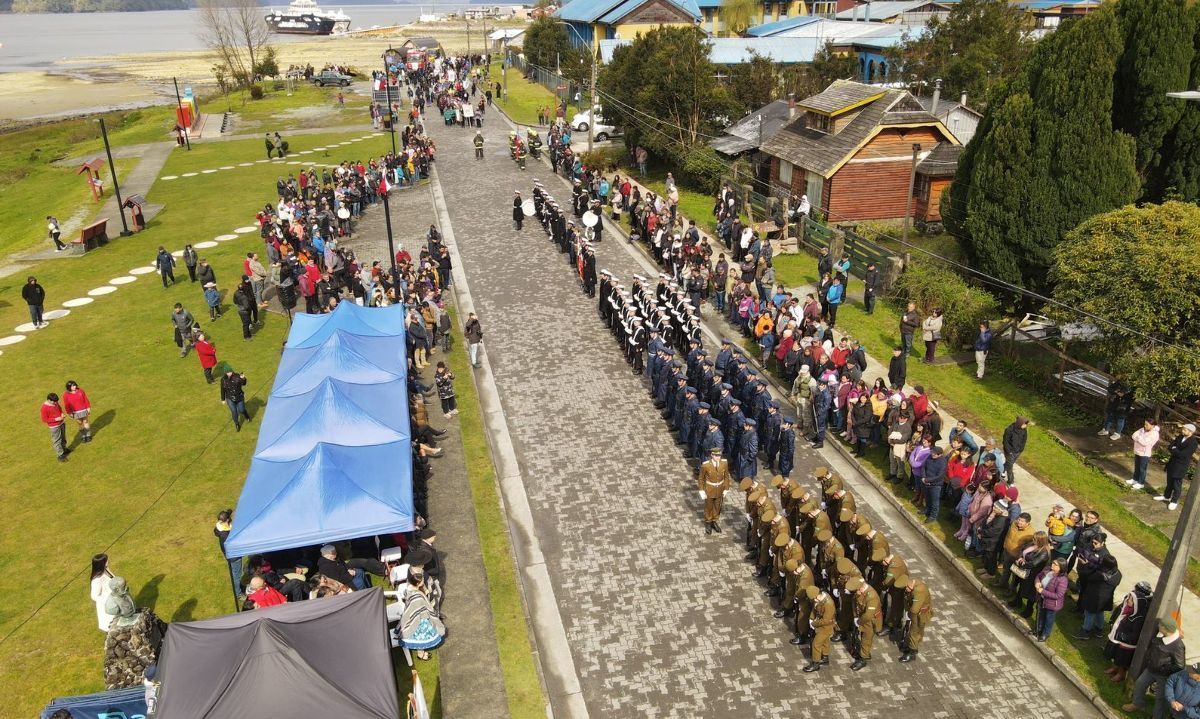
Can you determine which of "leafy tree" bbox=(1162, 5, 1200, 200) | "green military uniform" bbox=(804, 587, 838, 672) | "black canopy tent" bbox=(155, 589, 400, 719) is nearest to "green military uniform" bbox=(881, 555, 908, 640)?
"green military uniform" bbox=(804, 587, 838, 672)

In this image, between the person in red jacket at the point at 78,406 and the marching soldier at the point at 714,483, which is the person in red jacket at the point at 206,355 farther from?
the marching soldier at the point at 714,483

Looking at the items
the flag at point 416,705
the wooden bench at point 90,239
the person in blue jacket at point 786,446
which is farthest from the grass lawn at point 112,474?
the person in blue jacket at point 786,446

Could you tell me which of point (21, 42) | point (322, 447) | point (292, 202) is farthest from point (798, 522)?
point (21, 42)

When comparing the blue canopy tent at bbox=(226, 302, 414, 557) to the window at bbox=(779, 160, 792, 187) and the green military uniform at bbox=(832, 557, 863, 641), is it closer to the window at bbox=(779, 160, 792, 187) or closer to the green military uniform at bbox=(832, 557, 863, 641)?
the green military uniform at bbox=(832, 557, 863, 641)

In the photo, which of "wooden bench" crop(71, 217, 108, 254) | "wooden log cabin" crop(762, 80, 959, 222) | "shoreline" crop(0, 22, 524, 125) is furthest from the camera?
"shoreline" crop(0, 22, 524, 125)

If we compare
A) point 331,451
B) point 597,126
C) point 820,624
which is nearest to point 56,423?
point 331,451

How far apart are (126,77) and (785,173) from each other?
101736 mm

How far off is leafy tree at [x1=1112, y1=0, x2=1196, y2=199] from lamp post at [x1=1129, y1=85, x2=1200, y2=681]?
10.9 meters

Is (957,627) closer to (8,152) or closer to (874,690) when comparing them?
(874,690)

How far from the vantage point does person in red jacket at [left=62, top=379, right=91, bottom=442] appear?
1694 cm

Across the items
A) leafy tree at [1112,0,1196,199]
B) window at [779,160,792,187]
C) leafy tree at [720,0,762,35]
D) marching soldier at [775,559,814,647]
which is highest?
leafy tree at [720,0,762,35]

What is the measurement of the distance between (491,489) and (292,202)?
20403 millimetres

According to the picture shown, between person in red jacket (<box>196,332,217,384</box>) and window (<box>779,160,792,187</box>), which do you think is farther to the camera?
window (<box>779,160,792,187</box>)

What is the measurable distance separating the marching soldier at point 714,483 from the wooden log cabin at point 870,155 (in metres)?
19.9
